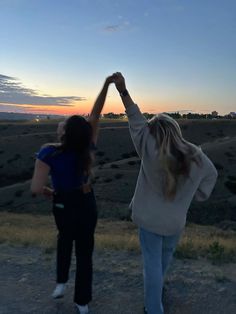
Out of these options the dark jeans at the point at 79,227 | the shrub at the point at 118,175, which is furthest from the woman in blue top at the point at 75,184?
the shrub at the point at 118,175

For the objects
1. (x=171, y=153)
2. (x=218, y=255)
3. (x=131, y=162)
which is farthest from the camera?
(x=131, y=162)

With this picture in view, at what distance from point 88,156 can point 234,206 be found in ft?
115

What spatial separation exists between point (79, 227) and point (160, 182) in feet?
3.35

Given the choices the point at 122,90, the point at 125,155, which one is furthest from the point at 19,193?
the point at 122,90

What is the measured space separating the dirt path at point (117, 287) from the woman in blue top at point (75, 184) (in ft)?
1.92

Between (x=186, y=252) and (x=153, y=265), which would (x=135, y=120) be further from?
(x=186, y=252)

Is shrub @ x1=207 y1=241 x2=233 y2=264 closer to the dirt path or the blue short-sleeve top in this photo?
the dirt path

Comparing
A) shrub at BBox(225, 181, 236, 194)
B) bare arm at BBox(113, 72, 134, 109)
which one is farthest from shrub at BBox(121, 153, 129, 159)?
bare arm at BBox(113, 72, 134, 109)

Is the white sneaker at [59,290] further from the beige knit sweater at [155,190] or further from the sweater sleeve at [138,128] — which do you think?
the sweater sleeve at [138,128]

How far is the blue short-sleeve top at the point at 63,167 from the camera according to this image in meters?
4.53

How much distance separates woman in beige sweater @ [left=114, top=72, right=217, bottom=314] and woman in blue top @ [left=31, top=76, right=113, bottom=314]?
0.50 meters

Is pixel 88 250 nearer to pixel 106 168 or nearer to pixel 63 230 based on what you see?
pixel 63 230

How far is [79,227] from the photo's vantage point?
472 centimetres

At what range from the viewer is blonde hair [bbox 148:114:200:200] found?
4.17m
